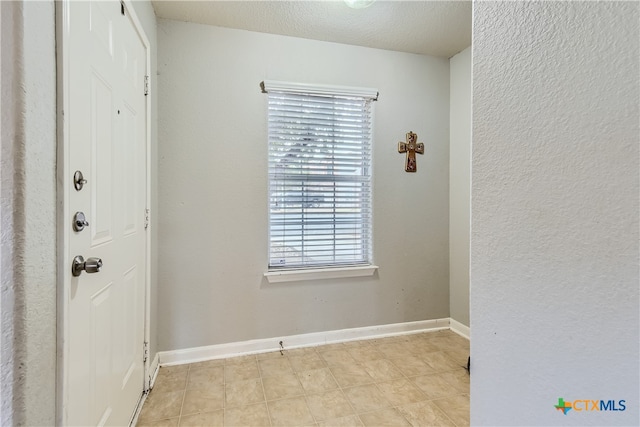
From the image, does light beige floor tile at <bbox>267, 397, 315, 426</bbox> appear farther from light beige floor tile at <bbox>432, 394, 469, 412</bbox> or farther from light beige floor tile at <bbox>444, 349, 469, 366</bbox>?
light beige floor tile at <bbox>444, 349, 469, 366</bbox>

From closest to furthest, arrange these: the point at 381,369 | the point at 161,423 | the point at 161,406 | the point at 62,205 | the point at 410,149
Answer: the point at 62,205
the point at 161,423
the point at 161,406
the point at 381,369
the point at 410,149

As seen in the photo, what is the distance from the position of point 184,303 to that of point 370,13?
2419 mm

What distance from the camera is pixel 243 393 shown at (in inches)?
68.8

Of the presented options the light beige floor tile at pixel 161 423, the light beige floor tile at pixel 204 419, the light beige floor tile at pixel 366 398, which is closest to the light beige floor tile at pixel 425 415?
the light beige floor tile at pixel 366 398

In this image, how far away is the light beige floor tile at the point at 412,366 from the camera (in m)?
1.98

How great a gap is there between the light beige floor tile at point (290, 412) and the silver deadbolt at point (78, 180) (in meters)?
1.40

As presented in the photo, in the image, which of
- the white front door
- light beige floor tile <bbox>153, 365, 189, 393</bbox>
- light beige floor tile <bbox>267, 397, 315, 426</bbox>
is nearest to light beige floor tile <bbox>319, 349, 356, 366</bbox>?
light beige floor tile <bbox>267, 397, 315, 426</bbox>

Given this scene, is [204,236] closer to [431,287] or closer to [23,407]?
[23,407]

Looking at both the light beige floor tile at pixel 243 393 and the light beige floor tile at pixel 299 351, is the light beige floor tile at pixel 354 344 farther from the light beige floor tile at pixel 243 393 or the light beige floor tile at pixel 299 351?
the light beige floor tile at pixel 243 393

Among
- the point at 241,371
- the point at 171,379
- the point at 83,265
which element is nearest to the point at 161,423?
the point at 171,379

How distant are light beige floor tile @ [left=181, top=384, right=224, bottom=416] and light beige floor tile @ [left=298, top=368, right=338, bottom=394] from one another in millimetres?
495

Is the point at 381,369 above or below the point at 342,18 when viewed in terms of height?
below

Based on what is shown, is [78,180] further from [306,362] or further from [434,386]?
[434,386]

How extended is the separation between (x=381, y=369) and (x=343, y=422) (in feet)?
1.89
